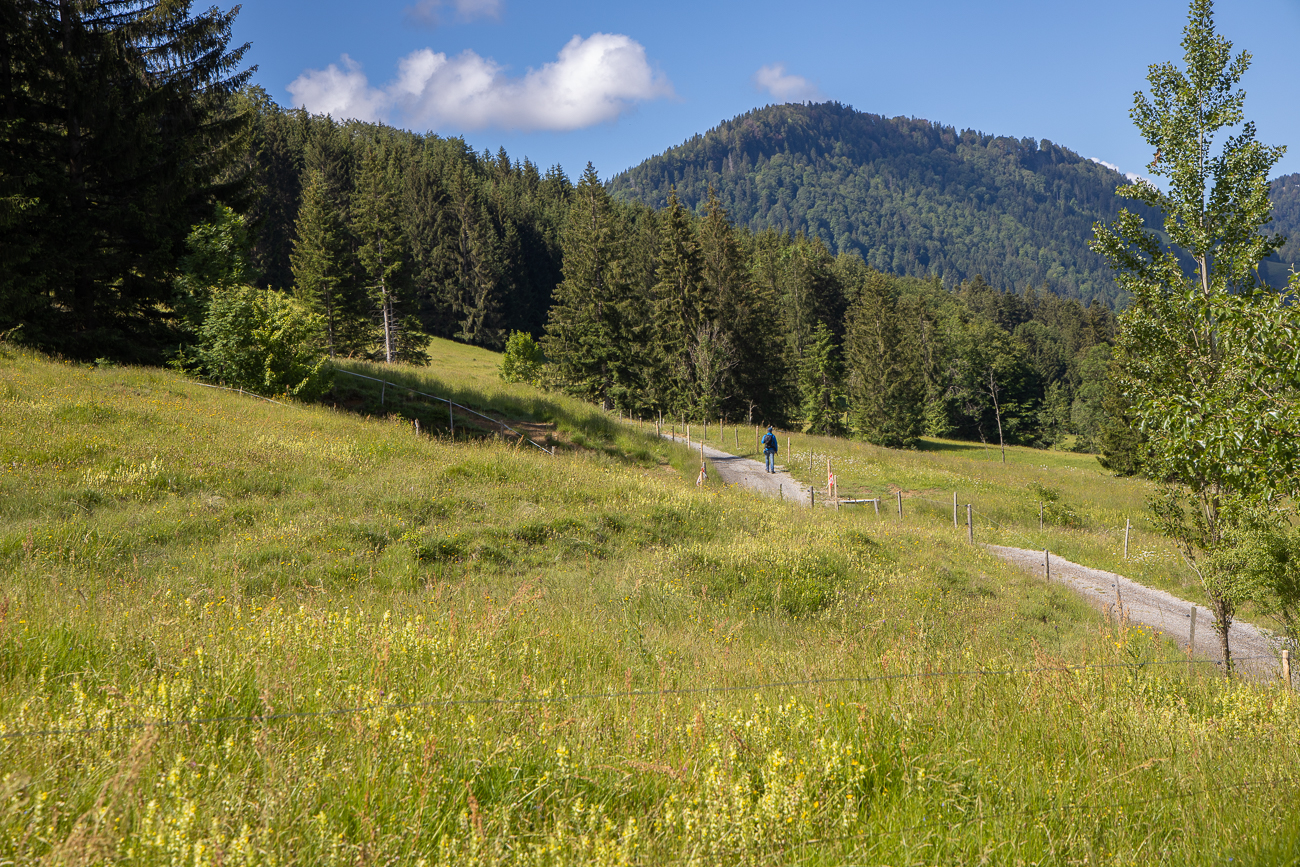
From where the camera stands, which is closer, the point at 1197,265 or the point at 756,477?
the point at 1197,265

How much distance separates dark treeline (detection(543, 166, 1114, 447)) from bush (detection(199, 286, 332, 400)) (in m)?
27.9

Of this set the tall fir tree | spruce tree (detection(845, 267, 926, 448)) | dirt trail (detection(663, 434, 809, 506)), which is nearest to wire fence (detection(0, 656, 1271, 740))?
dirt trail (detection(663, 434, 809, 506))

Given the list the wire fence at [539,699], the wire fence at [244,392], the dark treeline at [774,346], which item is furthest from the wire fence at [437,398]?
the dark treeline at [774,346]

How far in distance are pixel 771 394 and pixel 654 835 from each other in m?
54.4

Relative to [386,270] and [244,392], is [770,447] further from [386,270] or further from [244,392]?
[386,270]

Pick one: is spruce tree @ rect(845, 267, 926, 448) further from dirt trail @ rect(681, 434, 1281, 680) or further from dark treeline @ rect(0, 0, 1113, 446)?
dirt trail @ rect(681, 434, 1281, 680)

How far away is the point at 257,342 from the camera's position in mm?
20203

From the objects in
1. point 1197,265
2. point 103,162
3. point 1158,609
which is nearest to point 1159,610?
point 1158,609

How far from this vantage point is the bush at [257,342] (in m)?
20.0

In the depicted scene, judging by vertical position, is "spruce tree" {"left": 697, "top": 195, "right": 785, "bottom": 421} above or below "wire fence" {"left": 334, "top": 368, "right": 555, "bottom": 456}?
above

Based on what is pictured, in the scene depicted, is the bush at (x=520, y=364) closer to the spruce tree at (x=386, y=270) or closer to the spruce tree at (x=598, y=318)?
the spruce tree at (x=598, y=318)

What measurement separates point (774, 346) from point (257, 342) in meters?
44.7

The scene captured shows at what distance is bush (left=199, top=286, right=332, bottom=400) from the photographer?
1997 centimetres

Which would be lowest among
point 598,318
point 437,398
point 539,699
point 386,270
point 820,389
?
point 539,699
